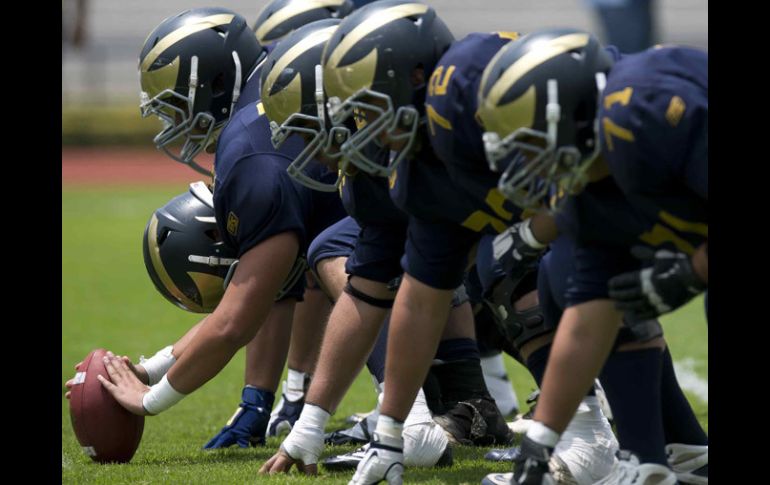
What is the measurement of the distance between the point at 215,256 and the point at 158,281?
31cm

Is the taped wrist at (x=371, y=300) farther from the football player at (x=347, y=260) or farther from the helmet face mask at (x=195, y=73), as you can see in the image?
the helmet face mask at (x=195, y=73)

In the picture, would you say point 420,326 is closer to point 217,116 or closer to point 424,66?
point 424,66

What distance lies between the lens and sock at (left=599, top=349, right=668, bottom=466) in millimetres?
3475

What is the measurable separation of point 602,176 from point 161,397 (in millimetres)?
1965

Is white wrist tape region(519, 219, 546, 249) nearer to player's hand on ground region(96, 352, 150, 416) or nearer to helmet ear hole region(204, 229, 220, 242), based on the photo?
helmet ear hole region(204, 229, 220, 242)

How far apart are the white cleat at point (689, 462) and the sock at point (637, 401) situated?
0.37 m

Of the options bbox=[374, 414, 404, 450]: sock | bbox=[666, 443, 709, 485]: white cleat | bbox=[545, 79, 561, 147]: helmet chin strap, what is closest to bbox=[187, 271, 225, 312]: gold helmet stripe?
bbox=[374, 414, 404, 450]: sock

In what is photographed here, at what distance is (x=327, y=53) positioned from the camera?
153 inches

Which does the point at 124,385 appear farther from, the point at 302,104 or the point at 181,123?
the point at 302,104

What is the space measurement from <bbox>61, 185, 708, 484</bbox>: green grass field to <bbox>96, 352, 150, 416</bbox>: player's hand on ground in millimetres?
223

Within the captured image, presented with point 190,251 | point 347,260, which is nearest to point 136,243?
point 190,251

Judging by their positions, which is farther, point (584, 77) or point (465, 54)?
point (465, 54)

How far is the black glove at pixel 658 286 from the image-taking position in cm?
311

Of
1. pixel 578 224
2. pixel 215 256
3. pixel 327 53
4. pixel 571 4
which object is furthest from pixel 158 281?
pixel 571 4
